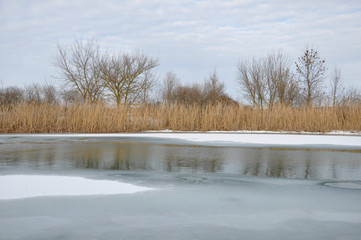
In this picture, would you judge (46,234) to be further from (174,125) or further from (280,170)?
(174,125)

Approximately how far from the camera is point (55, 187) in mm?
2186

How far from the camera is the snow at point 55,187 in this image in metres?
2.03

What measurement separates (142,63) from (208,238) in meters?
19.8

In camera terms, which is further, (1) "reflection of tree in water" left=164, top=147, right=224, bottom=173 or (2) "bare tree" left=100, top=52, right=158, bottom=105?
(2) "bare tree" left=100, top=52, right=158, bottom=105

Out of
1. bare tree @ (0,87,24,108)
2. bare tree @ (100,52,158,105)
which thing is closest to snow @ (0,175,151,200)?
bare tree @ (0,87,24,108)

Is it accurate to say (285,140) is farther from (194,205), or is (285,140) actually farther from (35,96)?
(35,96)

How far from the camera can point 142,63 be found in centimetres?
2044

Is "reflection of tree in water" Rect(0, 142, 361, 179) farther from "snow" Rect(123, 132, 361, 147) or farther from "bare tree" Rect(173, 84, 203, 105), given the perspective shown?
"bare tree" Rect(173, 84, 203, 105)

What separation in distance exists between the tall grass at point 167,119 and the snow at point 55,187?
23.3 feet

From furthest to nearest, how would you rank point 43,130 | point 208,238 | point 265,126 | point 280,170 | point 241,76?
point 241,76 < point 265,126 < point 43,130 < point 280,170 < point 208,238

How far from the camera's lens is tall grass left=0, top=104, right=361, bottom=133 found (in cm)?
918

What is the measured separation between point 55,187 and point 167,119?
8.07 meters

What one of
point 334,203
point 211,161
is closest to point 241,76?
point 211,161

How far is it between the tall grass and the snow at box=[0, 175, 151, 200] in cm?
710
